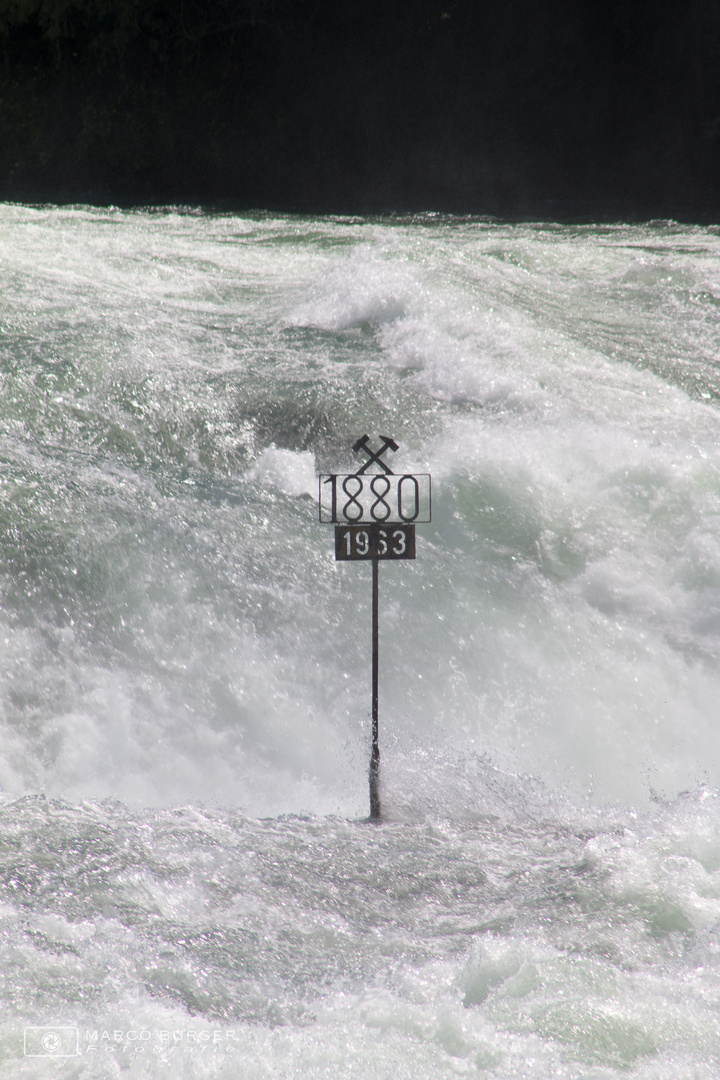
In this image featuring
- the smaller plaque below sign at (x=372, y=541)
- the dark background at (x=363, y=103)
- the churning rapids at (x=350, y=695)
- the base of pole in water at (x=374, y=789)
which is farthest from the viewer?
the dark background at (x=363, y=103)

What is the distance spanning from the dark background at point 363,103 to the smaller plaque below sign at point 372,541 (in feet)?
43.1

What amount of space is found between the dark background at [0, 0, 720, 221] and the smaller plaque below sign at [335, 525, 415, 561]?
43.1 ft

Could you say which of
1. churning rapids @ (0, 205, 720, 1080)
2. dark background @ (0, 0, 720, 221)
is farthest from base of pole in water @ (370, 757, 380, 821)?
dark background @ (0, 0, 720, 221)

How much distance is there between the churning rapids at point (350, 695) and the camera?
1708 mm

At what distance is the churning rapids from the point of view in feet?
5.60

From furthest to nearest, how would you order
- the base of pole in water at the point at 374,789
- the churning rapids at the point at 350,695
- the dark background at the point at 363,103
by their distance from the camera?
1. the dark background at the point at 363,103
2. the base of pole in water at the point at 374,789
3. the churning rapids at the point at 350,695

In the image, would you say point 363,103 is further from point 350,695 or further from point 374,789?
point 374,789

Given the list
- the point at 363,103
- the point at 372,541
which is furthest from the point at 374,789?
the point at 363,103

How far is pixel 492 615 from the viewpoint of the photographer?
10.8 ft

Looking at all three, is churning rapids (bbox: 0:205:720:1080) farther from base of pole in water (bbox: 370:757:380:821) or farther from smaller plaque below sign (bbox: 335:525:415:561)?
smaller plaque below sign (bbox: 335:525:415:561)

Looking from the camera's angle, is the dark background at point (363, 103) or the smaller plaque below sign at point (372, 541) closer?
the smaller plaque below sign at point (372, 541)

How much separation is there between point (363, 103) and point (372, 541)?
17.3 meters

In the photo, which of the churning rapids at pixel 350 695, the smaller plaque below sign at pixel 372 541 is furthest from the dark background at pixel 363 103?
the smaller plaque below sign at pixel 372 541

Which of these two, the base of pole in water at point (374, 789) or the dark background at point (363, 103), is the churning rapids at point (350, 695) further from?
the dark background at point (363, 103)
